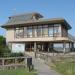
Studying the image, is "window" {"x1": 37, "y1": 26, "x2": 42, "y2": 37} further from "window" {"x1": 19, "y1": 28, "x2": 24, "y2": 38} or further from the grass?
the grass

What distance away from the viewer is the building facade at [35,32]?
127ft

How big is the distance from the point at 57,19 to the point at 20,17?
9656 mm

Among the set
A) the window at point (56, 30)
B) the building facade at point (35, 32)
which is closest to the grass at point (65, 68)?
the building facade at point (35, 32)

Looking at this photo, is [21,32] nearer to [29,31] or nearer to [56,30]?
[29,31]

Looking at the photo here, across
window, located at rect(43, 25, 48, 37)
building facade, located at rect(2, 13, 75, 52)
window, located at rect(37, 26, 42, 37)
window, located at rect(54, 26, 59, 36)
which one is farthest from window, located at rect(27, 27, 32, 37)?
window, located at rect(54, 26, 59, 36)

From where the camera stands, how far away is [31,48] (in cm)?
4159

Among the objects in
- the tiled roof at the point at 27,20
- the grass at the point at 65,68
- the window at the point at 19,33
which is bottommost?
the grass at the point at 65,68

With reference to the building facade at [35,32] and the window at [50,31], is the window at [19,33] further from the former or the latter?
the window at [50,31]

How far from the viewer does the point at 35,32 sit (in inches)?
1583

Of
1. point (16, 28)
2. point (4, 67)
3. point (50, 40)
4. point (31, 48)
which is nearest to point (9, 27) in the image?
point (16, 28)

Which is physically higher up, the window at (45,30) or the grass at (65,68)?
the window at (45,30)

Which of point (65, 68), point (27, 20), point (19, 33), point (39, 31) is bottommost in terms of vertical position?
point (65, 68)

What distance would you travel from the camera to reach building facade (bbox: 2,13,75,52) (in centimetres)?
3862

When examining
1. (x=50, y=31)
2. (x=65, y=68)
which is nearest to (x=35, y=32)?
(x=50, y=31)
